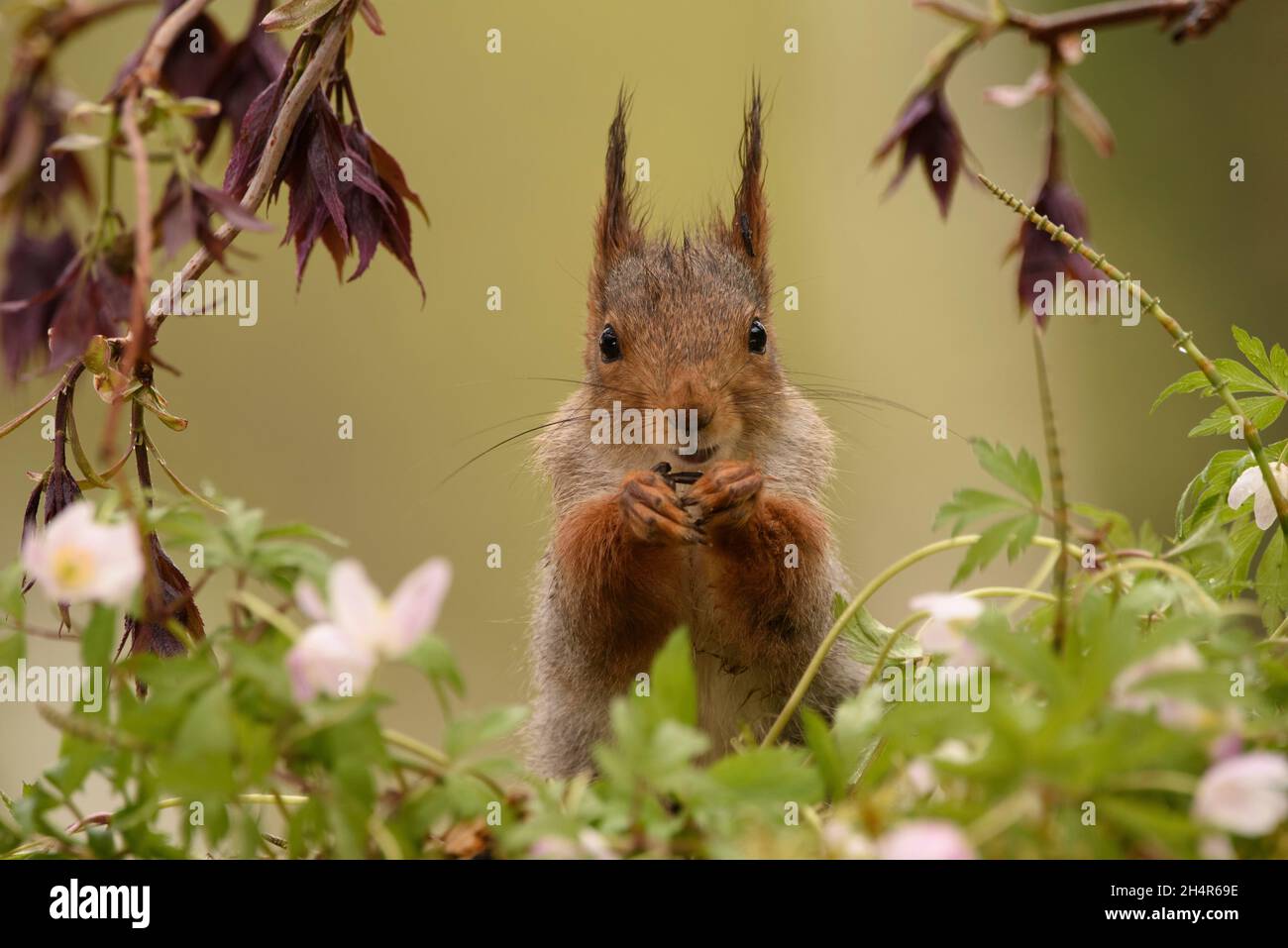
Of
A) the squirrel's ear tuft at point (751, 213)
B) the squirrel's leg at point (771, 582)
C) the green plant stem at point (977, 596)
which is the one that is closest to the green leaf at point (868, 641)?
the green plant stem at point (977, 596)

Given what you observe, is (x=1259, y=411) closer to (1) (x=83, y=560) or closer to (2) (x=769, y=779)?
(2) (x=769, y=779)

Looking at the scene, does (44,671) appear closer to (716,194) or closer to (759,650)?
(759,650)

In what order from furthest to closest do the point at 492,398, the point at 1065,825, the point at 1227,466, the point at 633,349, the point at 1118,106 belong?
the point at 492,398 → the point at 1118,106 → the point at 633,349 → the point at 1227,466 → the point at 1065,825

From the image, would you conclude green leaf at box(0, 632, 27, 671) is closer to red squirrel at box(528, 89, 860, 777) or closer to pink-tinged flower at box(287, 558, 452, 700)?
pink-tinged flower at box(287, 558, 452, 700)

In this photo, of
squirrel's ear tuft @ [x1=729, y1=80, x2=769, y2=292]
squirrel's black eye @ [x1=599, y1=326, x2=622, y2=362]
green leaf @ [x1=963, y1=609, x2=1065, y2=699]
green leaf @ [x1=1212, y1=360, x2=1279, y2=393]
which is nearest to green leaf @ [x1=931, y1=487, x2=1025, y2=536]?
green leaf @ [x1=963, y1=609, x2=1065, y2=699]

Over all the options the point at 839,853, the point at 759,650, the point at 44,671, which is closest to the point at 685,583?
the point at 759,650

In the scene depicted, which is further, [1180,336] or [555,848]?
[1180,336]

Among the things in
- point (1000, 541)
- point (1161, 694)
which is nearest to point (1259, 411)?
point (1000, 541)
